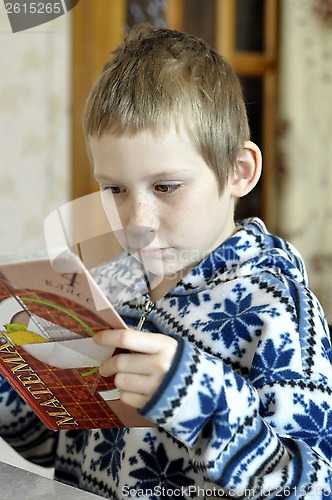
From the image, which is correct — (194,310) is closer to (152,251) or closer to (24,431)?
(152,251)

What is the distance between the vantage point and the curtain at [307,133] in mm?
2902


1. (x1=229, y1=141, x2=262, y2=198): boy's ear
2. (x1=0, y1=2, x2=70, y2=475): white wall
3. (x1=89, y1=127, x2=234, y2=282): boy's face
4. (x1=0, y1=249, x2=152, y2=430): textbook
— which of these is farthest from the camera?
(x1=0, y1=2, x2=70, y2=475): white wall

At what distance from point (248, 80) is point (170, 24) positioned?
0.43 m

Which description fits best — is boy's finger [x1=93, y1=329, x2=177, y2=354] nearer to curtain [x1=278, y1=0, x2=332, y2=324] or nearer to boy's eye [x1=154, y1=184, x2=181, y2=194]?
boy's eye [x1=154, y1=184, x2=181, y2=194]

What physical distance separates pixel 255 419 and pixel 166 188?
32cm

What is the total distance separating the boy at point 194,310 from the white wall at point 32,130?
1287 mm

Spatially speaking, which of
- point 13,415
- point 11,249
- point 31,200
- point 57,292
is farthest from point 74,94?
point 57,292

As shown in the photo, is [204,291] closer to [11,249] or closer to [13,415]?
[13,415]

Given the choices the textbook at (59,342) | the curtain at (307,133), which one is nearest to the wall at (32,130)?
the curtain at (307,133)

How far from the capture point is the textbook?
718 millimetres

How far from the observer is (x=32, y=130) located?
241 cm

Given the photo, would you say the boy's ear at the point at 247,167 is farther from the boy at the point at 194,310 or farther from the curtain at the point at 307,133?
the curtain at the point at 307,133

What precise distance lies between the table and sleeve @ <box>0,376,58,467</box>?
15.6 inches

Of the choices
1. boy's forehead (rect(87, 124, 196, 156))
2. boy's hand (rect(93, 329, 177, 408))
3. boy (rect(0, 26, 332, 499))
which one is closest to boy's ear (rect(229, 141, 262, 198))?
boy (rect(0, 26, 332, 499))
